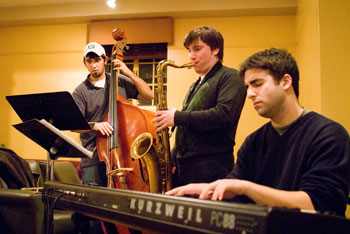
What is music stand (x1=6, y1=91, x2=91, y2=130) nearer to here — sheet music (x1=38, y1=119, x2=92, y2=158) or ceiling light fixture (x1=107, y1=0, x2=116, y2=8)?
sheet music (x1=38, y1=119, x2=92, y2=158)

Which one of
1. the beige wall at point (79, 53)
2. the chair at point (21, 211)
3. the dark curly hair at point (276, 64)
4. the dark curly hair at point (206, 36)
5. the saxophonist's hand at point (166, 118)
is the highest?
the beige wall at point (79, 53)

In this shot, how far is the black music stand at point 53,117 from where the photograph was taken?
70.1 inches

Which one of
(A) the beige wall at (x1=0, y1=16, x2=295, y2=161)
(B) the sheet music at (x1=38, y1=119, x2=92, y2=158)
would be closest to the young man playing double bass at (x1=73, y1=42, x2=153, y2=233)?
(B) the sheet music at (x1=38, y1=119, x2=92, y2=158)

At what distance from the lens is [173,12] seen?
15.0 feet

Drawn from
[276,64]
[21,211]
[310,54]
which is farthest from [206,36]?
[310,54]

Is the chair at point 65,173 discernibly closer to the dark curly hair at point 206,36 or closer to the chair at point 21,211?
the chair at point 21,211

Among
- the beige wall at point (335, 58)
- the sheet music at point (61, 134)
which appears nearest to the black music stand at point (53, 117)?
the sheet music at point (61, 134)

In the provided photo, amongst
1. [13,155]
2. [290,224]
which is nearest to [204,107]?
[290,224]

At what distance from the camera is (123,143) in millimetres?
2160

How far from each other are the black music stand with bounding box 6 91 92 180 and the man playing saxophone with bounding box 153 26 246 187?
0.47m

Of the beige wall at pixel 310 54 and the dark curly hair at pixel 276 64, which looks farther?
the beige wall at pixel 310 54

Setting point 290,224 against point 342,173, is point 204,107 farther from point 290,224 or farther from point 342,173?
point 290,224

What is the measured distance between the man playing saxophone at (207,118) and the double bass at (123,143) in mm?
341

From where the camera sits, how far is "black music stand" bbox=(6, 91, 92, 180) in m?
1.78
